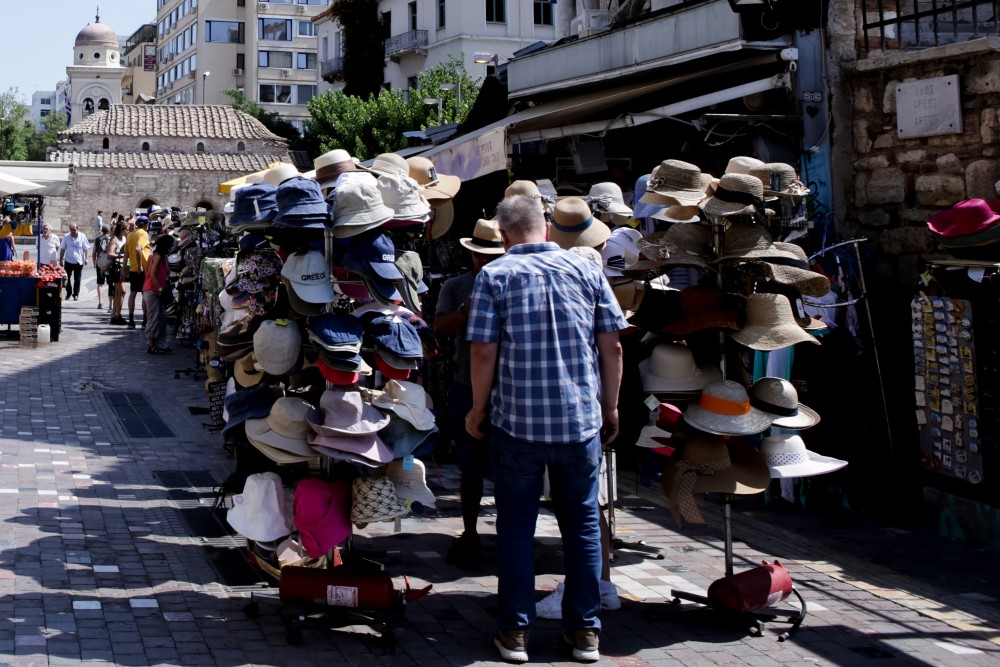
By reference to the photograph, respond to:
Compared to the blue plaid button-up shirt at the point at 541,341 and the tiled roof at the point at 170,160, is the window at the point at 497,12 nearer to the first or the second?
the tiled roof at the point at 170,160

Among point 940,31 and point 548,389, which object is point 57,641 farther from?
point 940,31

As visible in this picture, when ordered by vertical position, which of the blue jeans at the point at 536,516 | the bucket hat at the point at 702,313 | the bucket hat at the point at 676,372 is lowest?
the blue jeans at the point at 536,516

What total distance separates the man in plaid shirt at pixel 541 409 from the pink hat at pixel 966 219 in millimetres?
2640

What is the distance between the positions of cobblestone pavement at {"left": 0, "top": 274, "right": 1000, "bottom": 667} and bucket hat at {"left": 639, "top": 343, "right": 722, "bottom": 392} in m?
1.03

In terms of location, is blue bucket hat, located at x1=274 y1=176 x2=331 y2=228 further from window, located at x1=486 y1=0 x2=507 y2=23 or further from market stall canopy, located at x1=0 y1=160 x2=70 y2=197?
window, located at x1=486 y1=0 x2=507 y2=23

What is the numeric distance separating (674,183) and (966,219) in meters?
1.93

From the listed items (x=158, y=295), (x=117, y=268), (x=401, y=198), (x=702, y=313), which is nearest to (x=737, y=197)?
(x=702, y=313)

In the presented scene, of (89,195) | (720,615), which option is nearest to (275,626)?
(720,615)

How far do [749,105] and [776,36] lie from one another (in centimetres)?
51

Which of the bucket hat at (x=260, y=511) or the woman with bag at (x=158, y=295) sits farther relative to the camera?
the woman with bag at (x=158, y=295)

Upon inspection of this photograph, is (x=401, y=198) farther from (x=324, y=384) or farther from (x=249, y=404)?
(x=249, y=404)

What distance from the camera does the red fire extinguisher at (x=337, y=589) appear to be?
489 centimetres

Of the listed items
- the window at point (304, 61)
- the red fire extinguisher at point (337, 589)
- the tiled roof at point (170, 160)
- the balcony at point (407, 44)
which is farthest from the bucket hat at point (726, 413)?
the window at point (304, 61)

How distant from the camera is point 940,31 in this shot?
881 cm
